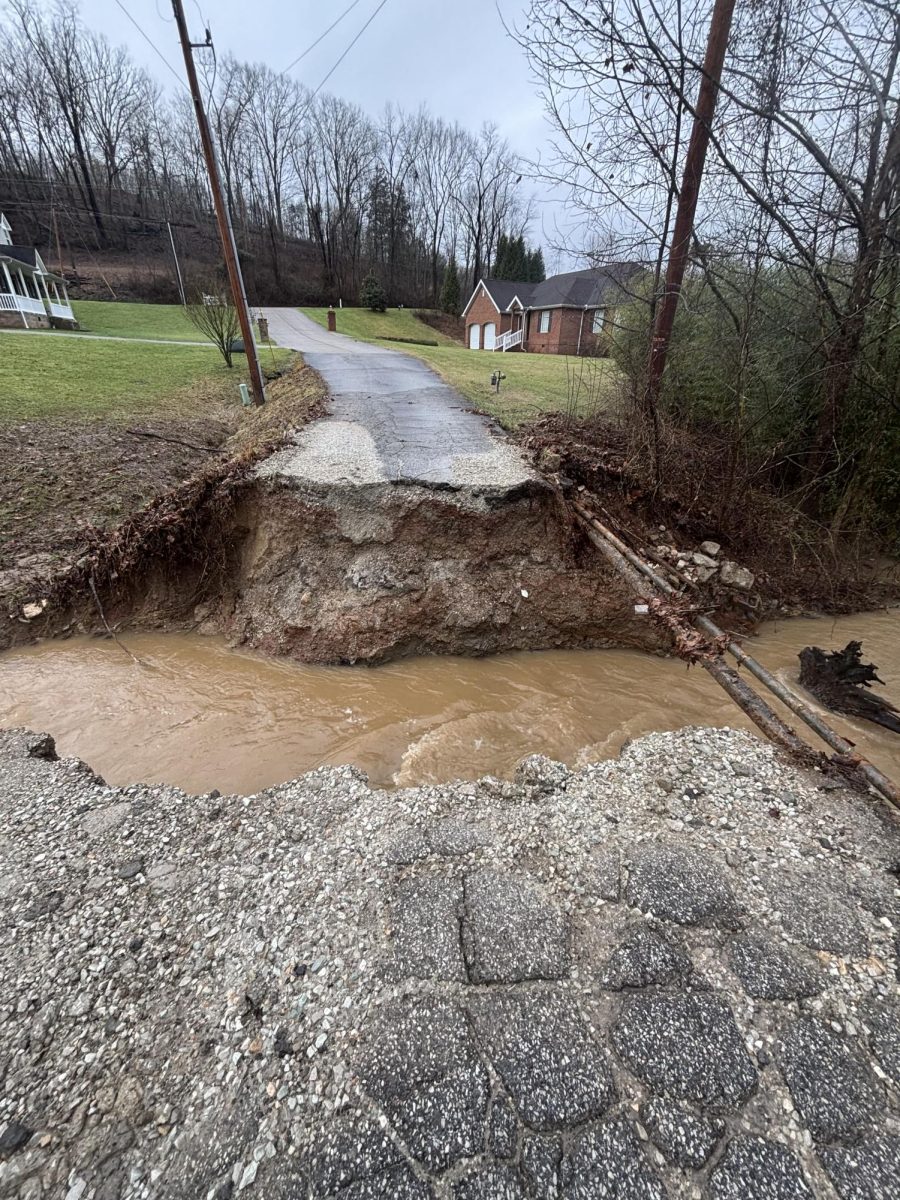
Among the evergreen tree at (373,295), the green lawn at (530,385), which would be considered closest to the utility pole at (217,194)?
the green lawn at (530,385)

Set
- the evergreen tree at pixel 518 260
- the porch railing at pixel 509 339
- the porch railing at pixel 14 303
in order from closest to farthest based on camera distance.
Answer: the porch railing at pixel 14 303 → the porch railing at pixel 509 339 → the evergreen tree at pixel 518 260

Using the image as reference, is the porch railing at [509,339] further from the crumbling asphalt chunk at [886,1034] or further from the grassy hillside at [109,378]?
the crumbling asphalt chunk at [886,1034]

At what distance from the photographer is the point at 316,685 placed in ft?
15.6

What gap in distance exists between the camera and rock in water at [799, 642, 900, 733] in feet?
13.3

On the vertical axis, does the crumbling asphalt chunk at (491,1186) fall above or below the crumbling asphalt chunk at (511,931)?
above

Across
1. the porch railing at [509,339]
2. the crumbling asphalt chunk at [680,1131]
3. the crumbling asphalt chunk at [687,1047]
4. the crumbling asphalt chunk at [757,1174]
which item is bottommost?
the crumbling asphalt chunk at [687,1047]

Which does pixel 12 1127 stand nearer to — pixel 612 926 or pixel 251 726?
pixel 612 926

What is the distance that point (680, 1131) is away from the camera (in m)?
1.59

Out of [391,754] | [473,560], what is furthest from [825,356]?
[391,754]

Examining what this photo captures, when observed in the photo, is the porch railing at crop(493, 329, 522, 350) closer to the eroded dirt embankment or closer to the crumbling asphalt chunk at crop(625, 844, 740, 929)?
the eroded dirt embankment

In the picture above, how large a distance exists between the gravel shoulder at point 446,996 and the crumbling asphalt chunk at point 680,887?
12 millimetres

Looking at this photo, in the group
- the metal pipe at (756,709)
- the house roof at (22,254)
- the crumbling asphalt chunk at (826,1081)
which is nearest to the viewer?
the crumbling asphalt chunk at (826,1081)

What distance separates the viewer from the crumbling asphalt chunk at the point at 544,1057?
1640 millimetres

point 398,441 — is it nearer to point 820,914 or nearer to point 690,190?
point 690,190
